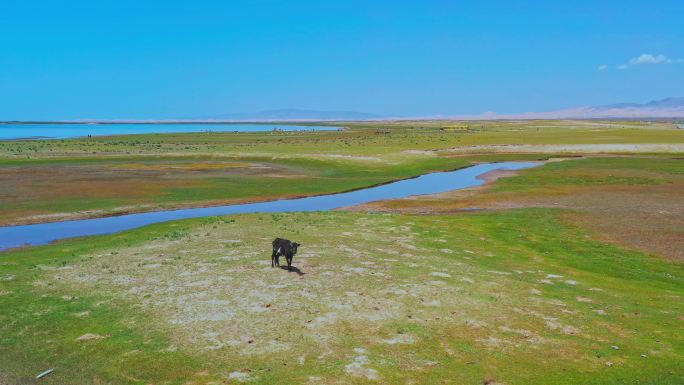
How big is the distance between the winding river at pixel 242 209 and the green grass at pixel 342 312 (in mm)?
6832

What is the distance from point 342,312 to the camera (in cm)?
1888

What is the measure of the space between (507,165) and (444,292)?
77.9 meters

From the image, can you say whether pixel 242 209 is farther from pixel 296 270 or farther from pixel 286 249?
pixel 286 249

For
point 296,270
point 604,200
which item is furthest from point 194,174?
point 296,270

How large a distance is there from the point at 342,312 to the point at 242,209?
33.8 meters

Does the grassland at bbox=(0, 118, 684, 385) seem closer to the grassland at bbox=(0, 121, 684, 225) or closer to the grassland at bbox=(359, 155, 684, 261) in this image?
the grassland at bbox=(359, 155, 684, 261)

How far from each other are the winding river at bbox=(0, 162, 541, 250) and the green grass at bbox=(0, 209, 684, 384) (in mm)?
6832

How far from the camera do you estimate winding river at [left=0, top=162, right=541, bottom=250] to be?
38.2 metres

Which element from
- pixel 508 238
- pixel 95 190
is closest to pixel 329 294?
pixel 508 238

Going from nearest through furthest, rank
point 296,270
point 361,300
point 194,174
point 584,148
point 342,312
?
point 342,312 → point 361,300 → point 296,270 → point 194,174 → point 584,148

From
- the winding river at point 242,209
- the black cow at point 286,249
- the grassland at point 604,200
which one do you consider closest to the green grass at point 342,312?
the black cow at point 286,249

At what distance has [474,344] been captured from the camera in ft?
54.2

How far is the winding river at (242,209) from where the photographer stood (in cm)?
3822

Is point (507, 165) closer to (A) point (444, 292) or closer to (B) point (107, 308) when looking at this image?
(A) point (444, 292)
